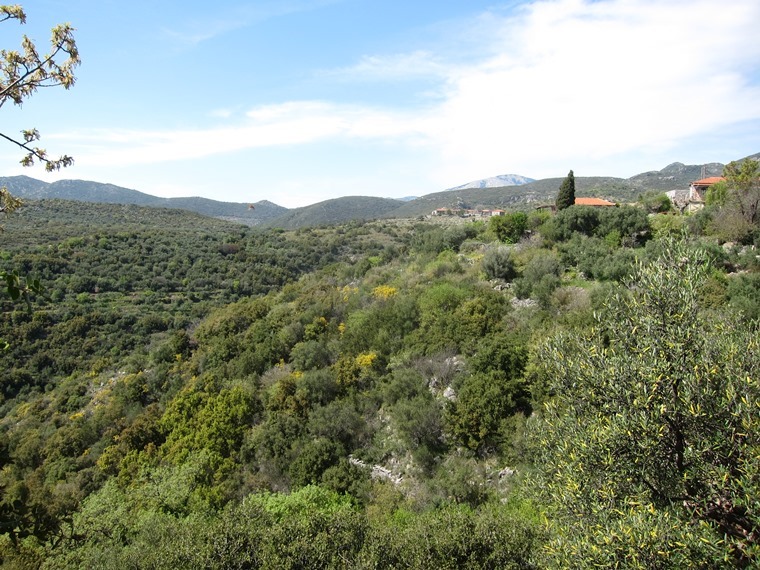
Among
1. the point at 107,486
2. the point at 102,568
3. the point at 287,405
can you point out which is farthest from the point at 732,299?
the point at 107,486

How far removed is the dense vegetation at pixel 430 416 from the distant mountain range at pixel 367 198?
176ft

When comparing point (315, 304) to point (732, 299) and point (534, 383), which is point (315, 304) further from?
point (732, 299)

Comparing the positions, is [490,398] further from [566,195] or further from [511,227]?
[566,195]

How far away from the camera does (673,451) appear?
5.09m

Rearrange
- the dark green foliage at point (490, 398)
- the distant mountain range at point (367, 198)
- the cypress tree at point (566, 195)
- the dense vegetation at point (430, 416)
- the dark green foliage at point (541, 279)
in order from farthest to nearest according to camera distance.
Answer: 1. the distant mountain range at point (367, 198)
2. the cypress tree at point (566, 195)
3. the dark green foliage at point (541, 279)
4. the dark green foliage at point (490, 398)
5. the dense vegetation at point (430, 416)

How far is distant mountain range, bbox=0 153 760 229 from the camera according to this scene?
8542 cm

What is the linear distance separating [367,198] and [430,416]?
5324 inches

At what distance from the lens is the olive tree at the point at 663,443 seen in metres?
4.17

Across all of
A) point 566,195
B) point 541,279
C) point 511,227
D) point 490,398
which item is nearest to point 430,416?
point 490,398

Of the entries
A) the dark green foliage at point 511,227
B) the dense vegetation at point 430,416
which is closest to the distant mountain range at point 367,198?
the dark green foliage at point 511,227

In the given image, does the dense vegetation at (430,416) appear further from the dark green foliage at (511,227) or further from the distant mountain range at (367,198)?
the distant mountain range at (367,198)

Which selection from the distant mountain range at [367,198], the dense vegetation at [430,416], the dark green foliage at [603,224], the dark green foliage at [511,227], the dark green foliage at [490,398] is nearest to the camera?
the dense vegetation at [430,416]

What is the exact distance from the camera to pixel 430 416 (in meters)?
12.9

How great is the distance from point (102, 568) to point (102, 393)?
19883 mm
